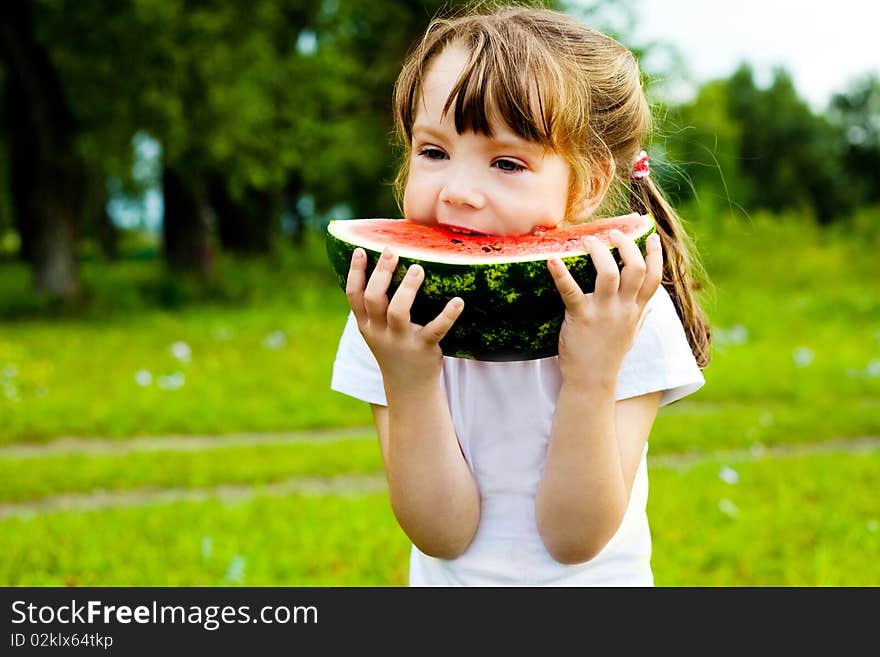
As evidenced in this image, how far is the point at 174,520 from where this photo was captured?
5.12 meters

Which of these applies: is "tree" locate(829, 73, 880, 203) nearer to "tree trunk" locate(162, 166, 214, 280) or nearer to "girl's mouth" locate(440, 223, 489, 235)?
"tree trunk" locate(162, 166, 214, 280)

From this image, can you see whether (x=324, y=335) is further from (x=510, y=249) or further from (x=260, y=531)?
(x=510, y=249)

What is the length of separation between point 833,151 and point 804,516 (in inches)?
2344

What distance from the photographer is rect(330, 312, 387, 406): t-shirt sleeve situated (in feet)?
7.31

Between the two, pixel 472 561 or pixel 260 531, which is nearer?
pixel 472 561

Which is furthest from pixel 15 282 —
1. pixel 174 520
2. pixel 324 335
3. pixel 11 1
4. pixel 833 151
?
pixel 833 151

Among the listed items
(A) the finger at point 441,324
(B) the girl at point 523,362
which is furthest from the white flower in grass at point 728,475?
(A) the finger at point 441,324

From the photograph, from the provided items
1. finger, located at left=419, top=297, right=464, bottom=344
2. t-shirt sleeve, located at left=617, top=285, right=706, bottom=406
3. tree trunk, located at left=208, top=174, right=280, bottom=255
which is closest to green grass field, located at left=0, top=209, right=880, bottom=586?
t-shirt sleeve, located at left=617, top=285, right=706, bottom=406

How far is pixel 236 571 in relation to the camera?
4.40m

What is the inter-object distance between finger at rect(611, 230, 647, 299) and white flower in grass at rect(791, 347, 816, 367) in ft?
27.6

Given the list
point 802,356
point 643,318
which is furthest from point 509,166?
point 802,356

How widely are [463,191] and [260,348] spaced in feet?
30.0

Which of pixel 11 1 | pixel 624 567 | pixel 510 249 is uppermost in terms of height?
pixel 11 1

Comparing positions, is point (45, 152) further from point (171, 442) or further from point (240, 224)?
point (240, 224)
